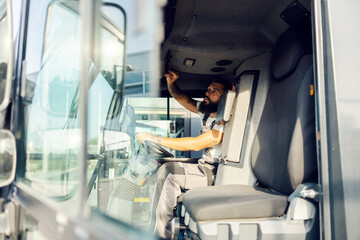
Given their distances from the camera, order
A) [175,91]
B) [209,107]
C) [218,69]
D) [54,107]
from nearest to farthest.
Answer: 1. [54,107]
2. [218,69]
3. [209,107]
4. [175,91]

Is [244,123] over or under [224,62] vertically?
under

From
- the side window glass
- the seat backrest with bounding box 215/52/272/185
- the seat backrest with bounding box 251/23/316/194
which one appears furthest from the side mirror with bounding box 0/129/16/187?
the seat backrest with bounding box 215/52/272/185

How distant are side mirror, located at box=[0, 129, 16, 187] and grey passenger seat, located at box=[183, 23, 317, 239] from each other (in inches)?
31.9

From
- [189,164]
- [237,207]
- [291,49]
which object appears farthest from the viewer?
[189,164]

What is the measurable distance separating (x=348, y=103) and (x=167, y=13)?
3.94 feet

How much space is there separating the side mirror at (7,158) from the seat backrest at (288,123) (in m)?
1.22

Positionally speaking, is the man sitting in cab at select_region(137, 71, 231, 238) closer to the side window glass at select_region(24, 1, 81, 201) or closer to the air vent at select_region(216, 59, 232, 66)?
the air vent at select_region(216, 59, 232, 66)

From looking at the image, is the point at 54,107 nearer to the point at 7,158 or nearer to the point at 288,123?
the point at 7,158

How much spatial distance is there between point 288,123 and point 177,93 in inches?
62.1

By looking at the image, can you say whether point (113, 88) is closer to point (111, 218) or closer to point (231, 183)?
point (111, 218)

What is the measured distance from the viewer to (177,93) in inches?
120

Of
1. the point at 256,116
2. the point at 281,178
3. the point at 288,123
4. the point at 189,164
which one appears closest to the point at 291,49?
the point at 288,123

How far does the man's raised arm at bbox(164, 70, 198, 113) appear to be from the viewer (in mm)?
2836

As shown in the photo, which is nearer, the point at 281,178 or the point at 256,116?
the point at 281,178
